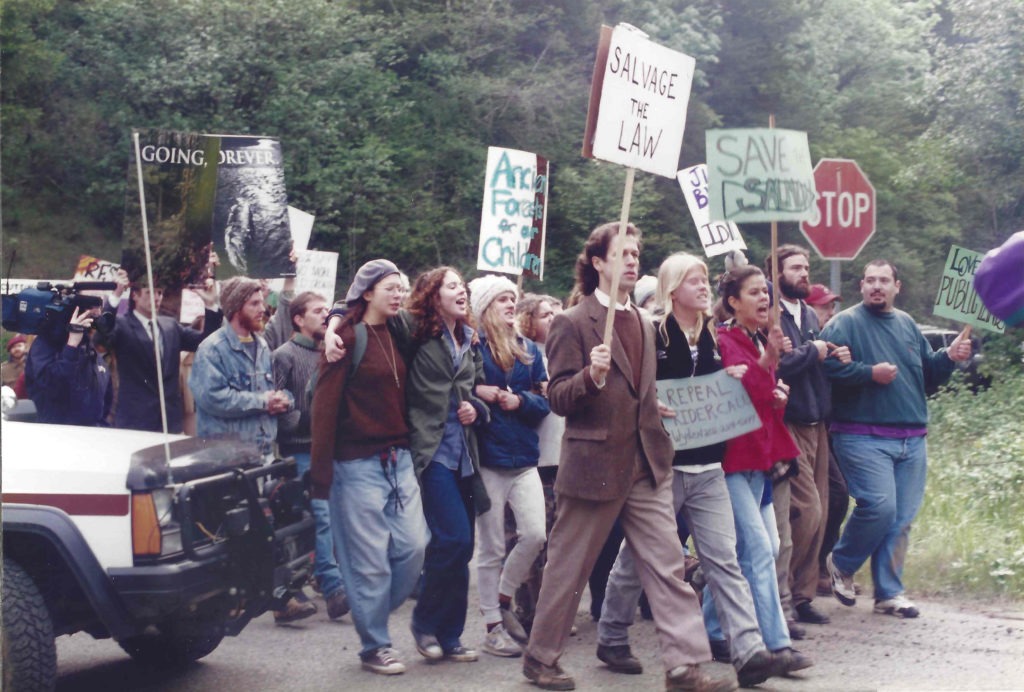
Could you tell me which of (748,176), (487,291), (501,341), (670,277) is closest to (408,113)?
(487,291)

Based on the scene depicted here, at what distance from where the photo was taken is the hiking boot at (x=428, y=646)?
6.70 metres

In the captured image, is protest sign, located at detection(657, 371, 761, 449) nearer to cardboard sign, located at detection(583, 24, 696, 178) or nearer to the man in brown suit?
the man in brown suit

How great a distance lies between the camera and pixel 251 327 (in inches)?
287

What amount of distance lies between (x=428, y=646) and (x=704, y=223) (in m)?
4.00

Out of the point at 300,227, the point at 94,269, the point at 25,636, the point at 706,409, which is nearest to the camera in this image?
the point at 25,636

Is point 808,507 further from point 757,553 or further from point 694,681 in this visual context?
point 694,681

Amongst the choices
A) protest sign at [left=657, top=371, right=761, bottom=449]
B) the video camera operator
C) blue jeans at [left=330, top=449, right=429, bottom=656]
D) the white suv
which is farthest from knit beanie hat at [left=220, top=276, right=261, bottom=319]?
protest sign at [left=657, top=371, right=761, bottom=449]

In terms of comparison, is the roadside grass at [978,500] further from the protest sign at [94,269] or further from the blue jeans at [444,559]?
the protest sign at [94,269]

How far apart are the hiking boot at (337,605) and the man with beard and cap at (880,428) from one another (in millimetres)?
3044

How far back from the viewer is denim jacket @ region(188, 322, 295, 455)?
711 centimetres

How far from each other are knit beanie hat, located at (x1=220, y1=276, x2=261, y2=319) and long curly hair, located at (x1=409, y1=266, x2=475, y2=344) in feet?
3.33

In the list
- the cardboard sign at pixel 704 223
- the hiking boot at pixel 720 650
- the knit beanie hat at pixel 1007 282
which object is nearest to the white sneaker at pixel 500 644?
the hiking boot at pixel 720 650

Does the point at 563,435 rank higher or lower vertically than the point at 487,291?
lower

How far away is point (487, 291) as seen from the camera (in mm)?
7230
